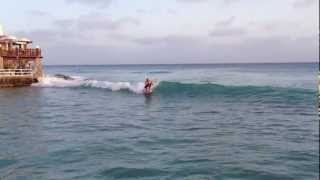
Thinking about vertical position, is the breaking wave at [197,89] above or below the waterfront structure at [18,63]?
below

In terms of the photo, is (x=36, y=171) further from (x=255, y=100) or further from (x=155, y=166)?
(x=255, y=100)

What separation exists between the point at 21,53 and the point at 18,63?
1847 millimetres

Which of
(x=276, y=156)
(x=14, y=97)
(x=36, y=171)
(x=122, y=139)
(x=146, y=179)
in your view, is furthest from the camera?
(x=14, y=97)

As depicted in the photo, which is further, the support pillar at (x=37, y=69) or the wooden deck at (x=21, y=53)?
the support pillar at (x=37, y=69)

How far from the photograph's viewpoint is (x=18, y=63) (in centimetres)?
5044

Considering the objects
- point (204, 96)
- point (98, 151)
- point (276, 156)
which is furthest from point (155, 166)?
point (204, 96)

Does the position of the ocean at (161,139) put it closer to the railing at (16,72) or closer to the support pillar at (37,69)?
the railing at (16,72)

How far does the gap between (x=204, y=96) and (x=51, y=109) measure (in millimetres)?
14535

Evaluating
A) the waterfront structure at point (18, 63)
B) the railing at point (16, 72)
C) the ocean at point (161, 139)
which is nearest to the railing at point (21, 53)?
the waterfront structure at point (18, 63)

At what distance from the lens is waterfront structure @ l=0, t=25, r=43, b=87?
153ft

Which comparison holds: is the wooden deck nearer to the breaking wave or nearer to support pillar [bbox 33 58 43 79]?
support pillar [bbox 33 58 43 79]

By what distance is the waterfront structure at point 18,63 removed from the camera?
4678cm

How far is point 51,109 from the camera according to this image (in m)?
28.8

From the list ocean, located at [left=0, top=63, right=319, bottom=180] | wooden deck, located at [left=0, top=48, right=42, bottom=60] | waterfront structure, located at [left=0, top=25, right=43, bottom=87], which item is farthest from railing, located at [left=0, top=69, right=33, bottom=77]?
ocean, located at [left=0, top=63, right=319, bottom=180]
